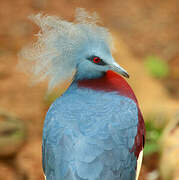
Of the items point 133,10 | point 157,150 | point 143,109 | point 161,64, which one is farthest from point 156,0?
point 157,150

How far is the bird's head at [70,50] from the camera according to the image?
235 cm

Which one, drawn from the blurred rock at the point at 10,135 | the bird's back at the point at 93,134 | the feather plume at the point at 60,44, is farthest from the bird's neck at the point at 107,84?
the blurred rock at the point at 10,135

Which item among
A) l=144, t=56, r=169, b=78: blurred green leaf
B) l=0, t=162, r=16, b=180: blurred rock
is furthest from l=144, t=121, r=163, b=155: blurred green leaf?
l=0, t=162, r=16, b=180: blurred rock

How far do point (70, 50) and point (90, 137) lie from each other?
58 centimetres

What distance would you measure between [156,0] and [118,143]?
514 cm

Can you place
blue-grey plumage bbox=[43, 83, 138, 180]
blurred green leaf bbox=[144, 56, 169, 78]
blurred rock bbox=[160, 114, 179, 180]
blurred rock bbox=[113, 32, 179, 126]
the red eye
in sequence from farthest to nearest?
blurred green leaf bbox=[144, 56, 169, 78], blurred rock bbox=[113, 32, 179, 126], blurred rock bbox=[160, 114, 179, 180], the red eye, blue-grey plumage bbox=[43, 83, 138, 180]

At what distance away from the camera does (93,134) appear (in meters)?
2.16

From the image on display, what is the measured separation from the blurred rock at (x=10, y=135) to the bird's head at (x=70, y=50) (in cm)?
159

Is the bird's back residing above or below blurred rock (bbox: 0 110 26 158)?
A: above

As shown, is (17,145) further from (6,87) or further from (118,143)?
(118,143)

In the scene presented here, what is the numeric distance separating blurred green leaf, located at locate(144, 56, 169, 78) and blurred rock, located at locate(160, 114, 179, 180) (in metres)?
1.75

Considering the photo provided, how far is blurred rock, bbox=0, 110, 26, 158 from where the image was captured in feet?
12.7

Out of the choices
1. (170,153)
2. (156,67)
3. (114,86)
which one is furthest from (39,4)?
(114,86)

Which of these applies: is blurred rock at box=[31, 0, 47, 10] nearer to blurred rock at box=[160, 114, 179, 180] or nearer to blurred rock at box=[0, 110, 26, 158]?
blurred rock at box=[0, 110, 26, 158]
